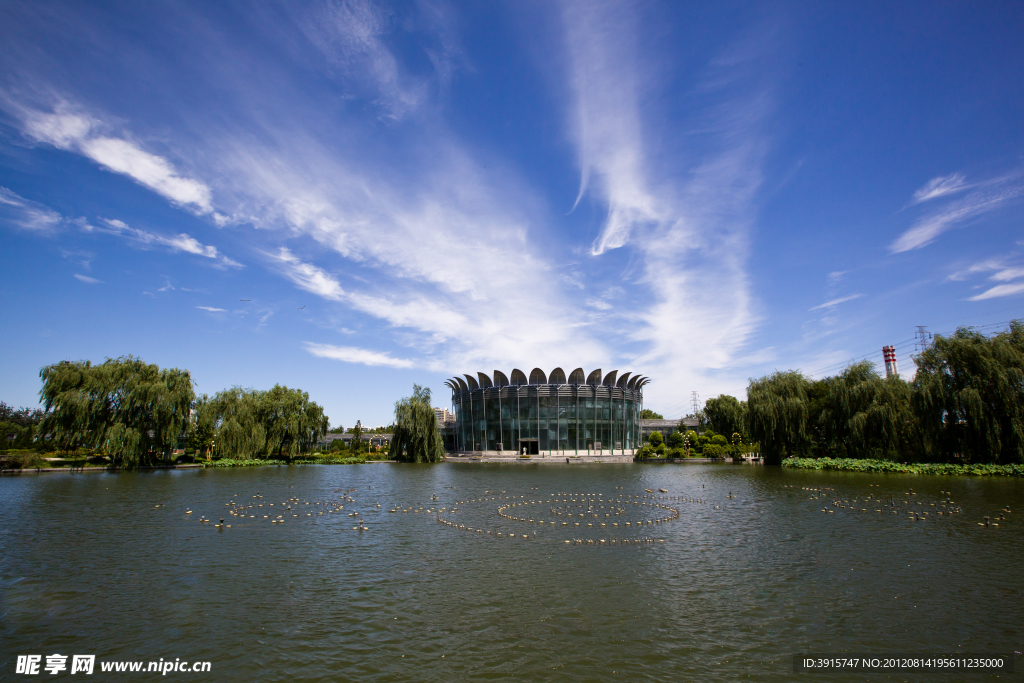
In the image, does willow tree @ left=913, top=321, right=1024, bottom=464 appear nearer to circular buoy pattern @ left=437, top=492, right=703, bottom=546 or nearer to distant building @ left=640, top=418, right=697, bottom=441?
circular buoy pattern @ left=437, top=492, right=703, bottom=546

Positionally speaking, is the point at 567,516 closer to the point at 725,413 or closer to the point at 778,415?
the point at 778,415

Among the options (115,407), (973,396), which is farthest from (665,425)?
(115,407)

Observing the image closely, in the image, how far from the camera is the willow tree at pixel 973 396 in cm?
3269

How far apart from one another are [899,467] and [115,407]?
6298 centimetres

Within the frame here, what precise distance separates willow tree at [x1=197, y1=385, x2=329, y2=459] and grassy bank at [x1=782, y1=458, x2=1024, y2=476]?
51250 millimetres

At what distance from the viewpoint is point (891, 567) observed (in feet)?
43.4

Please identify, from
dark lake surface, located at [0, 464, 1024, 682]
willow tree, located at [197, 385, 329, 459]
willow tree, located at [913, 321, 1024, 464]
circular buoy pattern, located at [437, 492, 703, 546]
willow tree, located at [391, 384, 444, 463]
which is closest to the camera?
dark lake surface, located at [0, 464, 1024, 682]

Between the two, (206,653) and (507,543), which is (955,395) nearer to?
(507,543)

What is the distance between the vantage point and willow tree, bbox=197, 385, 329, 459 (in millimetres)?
49906

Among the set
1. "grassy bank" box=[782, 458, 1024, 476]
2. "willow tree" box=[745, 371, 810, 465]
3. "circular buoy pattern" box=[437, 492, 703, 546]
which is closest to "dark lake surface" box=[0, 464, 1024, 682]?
"circular buoy pattern" box=[437, 492, 703, 546]

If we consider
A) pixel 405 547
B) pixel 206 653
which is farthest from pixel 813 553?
pixel 206 653

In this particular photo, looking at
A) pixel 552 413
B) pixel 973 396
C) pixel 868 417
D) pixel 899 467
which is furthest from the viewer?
pixel 552 413

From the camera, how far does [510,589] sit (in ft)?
38.3

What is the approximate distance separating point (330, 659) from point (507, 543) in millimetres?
8575
